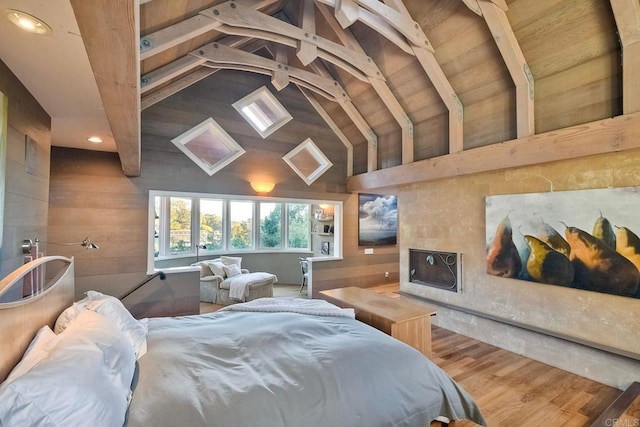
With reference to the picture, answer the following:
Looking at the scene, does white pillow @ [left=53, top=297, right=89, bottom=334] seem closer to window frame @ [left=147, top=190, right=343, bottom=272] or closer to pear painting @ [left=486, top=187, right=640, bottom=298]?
window frame @ [left=147, top=190, right=343, bottom=272]

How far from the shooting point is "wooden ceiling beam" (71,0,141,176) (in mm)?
1134

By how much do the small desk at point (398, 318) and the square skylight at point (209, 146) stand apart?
3056mm

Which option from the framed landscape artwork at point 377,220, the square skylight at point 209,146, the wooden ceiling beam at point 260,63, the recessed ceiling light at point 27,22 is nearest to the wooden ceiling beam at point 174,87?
the square skylight at point 209,146

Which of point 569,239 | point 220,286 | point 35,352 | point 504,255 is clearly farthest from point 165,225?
point 569,239

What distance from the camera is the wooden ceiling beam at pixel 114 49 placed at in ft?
3.72

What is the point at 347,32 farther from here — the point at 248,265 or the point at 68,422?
the point at 248,265

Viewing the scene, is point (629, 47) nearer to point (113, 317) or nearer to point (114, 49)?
point (114, 49)

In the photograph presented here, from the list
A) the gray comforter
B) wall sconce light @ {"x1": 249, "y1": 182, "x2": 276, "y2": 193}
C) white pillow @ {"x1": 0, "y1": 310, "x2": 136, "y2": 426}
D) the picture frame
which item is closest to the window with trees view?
the picture frame

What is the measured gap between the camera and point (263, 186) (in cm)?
503

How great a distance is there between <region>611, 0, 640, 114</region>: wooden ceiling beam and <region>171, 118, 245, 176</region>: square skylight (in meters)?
4.58

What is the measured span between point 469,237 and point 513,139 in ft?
4.33

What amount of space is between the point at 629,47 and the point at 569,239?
1770mm

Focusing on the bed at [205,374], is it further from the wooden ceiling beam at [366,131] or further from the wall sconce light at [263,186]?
the wooden ceiling beam at [366,131]

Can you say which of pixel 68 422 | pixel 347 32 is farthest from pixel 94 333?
pixel 347 32
